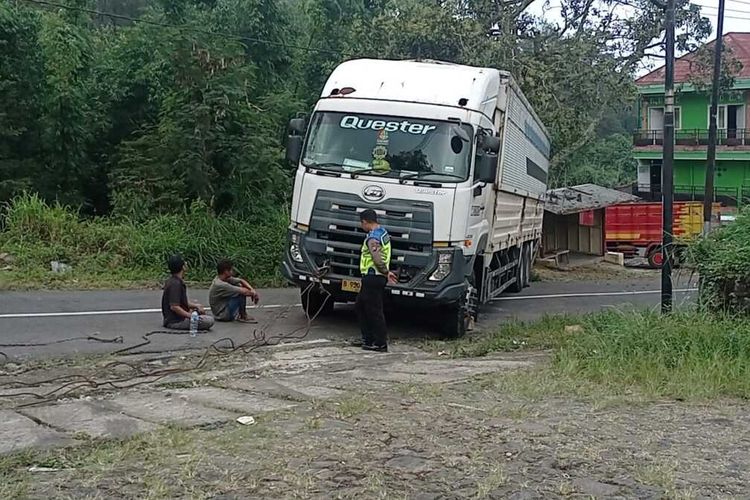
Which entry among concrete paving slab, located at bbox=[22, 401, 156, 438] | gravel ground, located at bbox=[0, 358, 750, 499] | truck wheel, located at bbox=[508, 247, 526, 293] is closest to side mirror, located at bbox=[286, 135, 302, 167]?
gravel ground, located at bbox=[0, 358, 750, 499]

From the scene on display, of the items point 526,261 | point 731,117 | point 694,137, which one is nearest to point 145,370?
point 526,261

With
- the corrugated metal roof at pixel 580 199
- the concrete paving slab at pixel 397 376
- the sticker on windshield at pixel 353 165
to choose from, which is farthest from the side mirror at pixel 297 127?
the corrugated metal roof at pixel 580 199

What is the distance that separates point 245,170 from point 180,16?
6.61 m

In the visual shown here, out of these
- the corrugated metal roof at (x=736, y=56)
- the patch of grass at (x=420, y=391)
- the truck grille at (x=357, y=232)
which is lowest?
the patch of grass at (x=420, y=391)

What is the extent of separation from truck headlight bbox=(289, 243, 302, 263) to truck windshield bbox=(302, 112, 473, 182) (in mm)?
1048

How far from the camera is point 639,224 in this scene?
96.9 feet

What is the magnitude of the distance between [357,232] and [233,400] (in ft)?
13.4

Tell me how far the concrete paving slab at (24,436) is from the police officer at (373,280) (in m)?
4.52

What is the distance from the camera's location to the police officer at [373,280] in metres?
10.1

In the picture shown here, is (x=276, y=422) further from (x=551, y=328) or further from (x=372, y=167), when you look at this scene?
(x=551, y=328)

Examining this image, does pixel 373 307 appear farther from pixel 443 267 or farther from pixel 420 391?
pixel 420 391

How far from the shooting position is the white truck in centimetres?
1084

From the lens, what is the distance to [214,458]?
544 centimetres

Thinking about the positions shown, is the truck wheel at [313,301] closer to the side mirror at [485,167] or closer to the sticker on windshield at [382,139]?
the sticker on windshield at [382,139]
